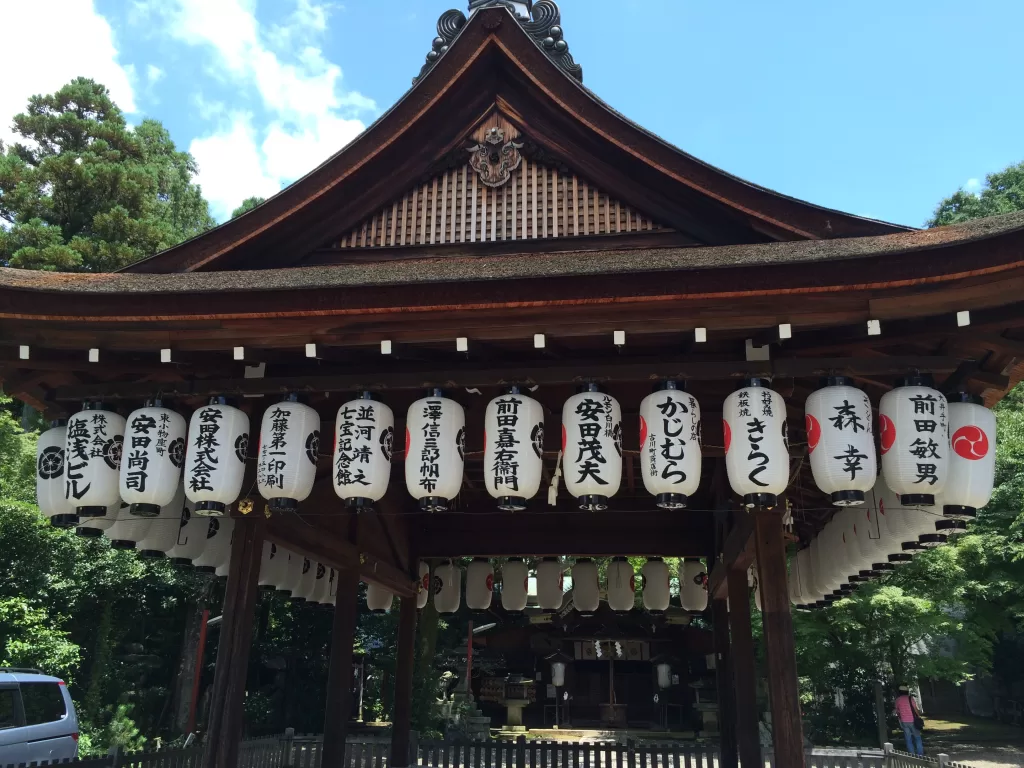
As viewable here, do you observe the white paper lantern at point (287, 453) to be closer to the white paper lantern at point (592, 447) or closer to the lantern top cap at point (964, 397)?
the white paper lantern at point (592, 447)

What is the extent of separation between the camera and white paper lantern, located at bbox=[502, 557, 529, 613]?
13.1 m

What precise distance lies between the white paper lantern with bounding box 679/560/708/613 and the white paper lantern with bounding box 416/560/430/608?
4514 millimetres

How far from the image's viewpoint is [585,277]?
211 inches

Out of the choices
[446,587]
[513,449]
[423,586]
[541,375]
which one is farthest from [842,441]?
[446,587]

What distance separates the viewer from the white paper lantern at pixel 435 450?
19.0 feet

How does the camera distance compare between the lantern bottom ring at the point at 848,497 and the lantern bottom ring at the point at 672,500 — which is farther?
the lantern bottom ring at the point at 672,500

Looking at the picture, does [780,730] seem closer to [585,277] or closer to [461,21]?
[585,277]

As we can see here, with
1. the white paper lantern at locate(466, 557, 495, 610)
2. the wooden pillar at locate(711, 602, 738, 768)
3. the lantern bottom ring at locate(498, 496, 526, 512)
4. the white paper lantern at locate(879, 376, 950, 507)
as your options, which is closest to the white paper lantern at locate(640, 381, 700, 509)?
the lantern bottom ring at locate(498, 496, 526, 512)

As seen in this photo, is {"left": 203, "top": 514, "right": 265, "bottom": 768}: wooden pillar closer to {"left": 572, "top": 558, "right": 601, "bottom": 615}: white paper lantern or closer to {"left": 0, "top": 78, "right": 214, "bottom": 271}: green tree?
{"left": 572, "top": 558, "right": 601, "bottom": 615}: white paper lantern

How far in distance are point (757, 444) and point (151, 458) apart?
194 inches

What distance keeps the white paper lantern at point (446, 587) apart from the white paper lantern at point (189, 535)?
559 centimetres

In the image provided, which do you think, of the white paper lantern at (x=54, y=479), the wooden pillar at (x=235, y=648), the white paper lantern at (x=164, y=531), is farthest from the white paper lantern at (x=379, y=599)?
the white paper lantern at (x=54, y=479)

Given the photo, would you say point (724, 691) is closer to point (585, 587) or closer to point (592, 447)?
point (585, 587)

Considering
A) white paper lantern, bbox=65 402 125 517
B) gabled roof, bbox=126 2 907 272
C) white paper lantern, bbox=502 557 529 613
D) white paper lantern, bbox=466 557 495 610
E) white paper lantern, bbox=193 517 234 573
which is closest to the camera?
white paper lantern, bbox=65 402 125 517
